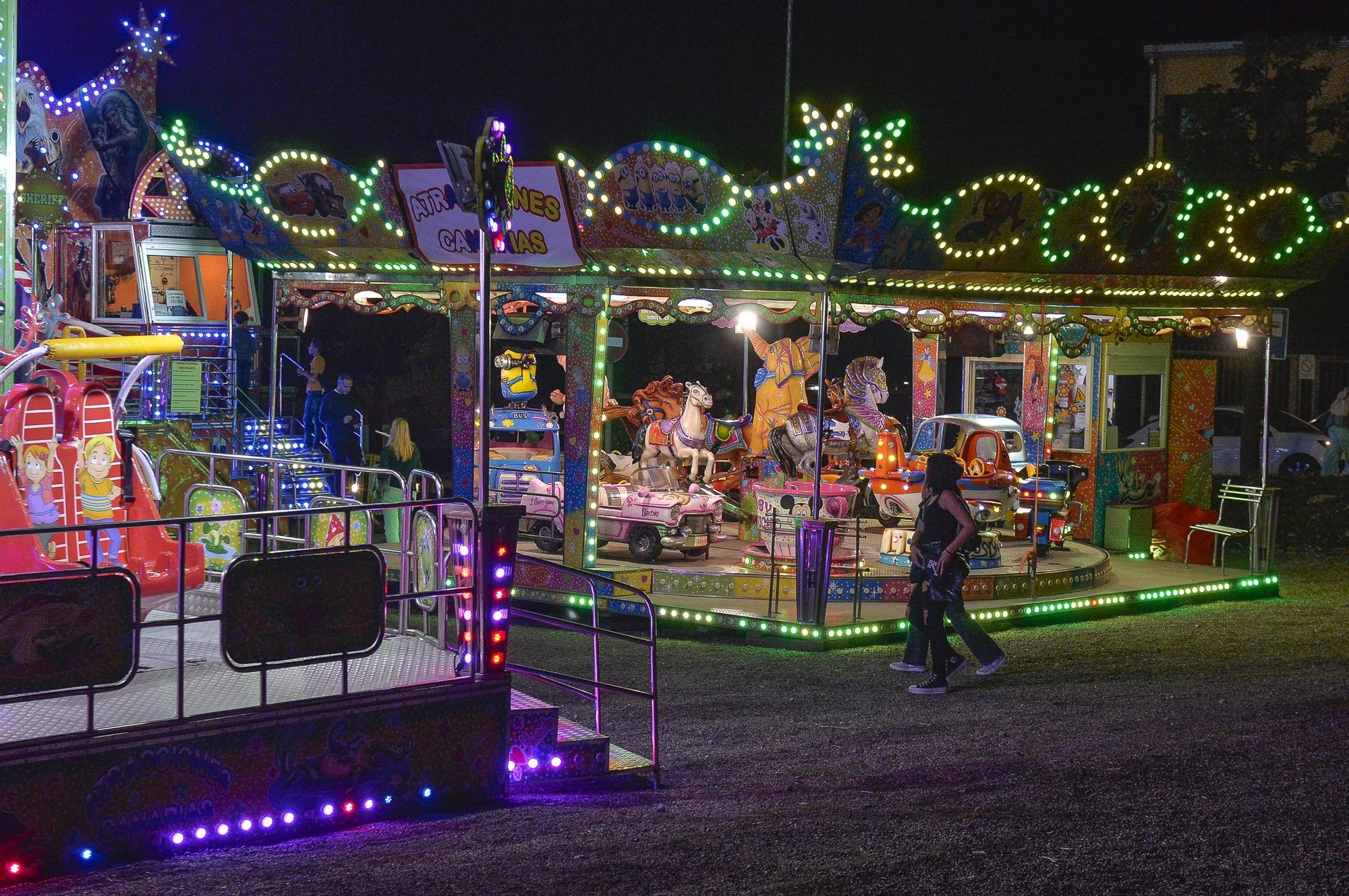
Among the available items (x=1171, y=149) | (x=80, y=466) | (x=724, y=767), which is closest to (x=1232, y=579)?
(x=724, y=767)

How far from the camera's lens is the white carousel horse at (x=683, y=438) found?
49.1 feet

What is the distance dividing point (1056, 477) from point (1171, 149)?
12.2 m

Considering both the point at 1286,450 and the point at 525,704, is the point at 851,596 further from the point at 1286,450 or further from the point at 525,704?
the point at 1286,450

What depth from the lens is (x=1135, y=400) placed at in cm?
1670

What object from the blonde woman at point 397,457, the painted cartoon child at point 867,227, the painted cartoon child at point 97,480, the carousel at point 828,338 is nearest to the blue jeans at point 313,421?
the blonde woman at point 397,457

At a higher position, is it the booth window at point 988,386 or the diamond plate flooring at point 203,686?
the booth window at point 988,386

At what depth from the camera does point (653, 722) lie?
23.7ft

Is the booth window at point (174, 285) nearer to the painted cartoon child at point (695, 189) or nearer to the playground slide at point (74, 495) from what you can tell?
the painted cartoon child at point (695, 189)

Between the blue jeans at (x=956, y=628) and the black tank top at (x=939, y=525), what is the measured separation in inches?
11.0

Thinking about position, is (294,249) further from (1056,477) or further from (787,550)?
(1056,477)

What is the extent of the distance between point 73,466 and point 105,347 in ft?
2.35

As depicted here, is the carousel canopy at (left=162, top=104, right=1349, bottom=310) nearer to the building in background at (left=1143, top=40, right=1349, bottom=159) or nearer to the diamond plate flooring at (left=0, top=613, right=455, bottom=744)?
the diamond plate flooring at (left=0, top=613, right=455, bottom=744)

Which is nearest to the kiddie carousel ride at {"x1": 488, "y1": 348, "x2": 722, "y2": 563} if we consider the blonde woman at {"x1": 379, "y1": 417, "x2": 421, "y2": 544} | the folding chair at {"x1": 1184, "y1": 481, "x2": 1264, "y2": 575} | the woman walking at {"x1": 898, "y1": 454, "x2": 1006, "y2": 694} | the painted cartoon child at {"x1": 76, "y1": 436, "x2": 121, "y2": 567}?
the blonde woman at {"x1": 379, "y1": 417, "x2": 421, "y2": 544}

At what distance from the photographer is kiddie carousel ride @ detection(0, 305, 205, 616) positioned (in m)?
7.06
